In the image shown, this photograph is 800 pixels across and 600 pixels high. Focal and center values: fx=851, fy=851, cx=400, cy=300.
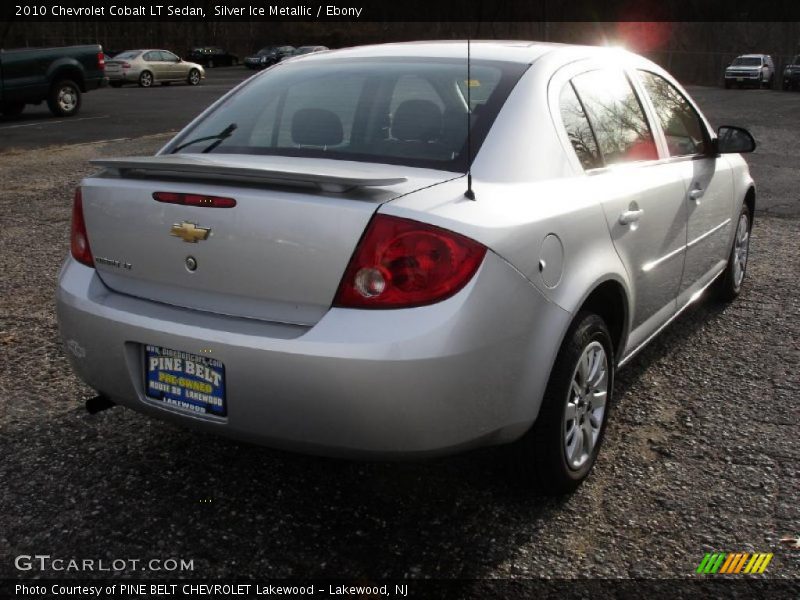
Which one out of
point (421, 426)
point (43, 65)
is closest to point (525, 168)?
point (421, 426)

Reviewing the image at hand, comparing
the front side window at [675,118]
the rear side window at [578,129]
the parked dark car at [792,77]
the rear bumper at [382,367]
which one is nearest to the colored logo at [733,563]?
the rear bumper at [382,367]

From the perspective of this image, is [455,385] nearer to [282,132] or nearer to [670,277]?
[282,132]

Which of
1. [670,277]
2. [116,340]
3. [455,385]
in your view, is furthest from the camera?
[670,277]

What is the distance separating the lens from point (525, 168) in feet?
9.52

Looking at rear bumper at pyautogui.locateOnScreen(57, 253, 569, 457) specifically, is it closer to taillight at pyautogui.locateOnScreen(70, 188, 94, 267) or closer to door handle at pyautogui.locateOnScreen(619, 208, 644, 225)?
taillight at pyautogui.locateOnScreen(70, 188, 94, 267)

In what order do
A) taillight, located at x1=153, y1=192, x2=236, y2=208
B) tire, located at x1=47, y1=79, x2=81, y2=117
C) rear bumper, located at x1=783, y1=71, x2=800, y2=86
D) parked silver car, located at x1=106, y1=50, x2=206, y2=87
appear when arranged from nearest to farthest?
taillight, located at x1=153, y1=192, x2=236, y2=208 < tire, located at x1=47, y1=79, x2=81, y2=117 < parked silver car, located at x1=106, y1=50, x2=206, y2=87 < rear bumper, located at x1=783, y1=71, x2=800, y2=86

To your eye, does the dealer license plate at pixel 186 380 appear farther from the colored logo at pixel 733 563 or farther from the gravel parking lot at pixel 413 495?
the colored logo at pixel 733 563

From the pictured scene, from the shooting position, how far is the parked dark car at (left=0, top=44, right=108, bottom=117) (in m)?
16.5

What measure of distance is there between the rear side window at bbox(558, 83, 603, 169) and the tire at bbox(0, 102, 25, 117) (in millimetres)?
16604

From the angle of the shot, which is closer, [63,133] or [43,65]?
[63,133]

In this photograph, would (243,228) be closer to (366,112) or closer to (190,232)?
(190,232)

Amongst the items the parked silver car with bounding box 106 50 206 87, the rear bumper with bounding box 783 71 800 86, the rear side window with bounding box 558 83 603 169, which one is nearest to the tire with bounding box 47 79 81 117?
the parked silver car with bounding box 106 50 206 87

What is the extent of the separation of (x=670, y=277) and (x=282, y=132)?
6.16 feet

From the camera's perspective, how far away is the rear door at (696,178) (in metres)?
4.12
